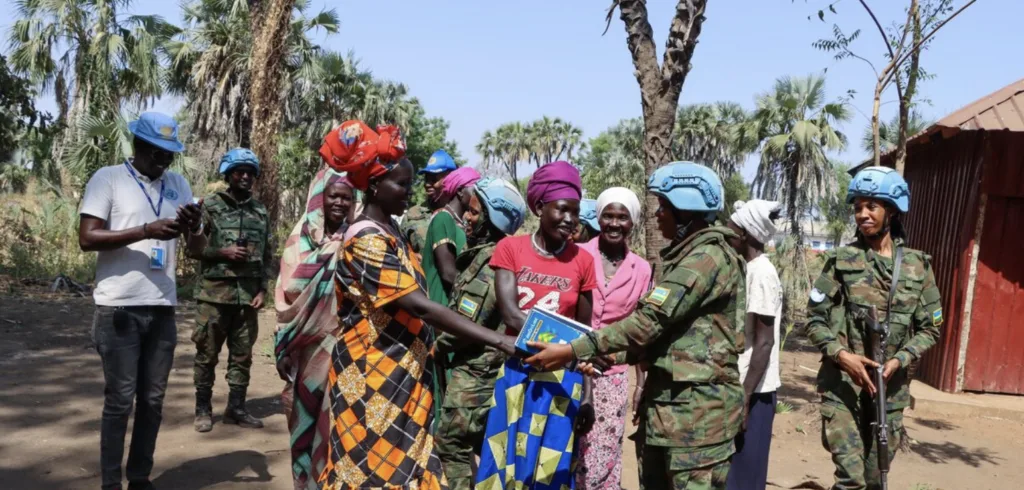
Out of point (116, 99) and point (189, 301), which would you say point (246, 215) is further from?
point (116, 99)

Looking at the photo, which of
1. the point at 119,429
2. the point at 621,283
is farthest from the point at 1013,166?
the point at 119,429

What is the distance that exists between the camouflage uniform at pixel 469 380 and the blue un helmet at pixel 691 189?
934 millimetres

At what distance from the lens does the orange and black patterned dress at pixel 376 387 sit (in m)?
2.67

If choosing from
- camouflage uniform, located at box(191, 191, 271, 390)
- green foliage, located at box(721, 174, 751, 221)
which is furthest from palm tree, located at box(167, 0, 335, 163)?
green foliage, located at box(721, 174, 751, 221)

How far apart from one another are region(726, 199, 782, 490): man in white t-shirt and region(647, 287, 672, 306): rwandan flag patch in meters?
1.06

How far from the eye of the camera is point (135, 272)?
149 inches

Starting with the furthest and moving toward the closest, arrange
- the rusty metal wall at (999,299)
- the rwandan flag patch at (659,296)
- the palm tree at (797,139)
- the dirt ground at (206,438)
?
the palm tree at (797,139) → the rusty metal wall at (999,299) → the dirt ground at (206,438) → the rwandan flag patch at (659,296)

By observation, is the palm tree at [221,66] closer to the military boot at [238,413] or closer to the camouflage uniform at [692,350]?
the military boot at [238,413]

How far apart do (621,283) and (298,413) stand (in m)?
1.67

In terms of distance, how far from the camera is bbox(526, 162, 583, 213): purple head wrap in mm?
3432

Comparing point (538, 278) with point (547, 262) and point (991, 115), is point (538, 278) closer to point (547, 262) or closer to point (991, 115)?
point (547, 262)

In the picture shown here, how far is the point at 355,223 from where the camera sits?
271 centimetres

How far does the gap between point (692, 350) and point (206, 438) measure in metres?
3.78

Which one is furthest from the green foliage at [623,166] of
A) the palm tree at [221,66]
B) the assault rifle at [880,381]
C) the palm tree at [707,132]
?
the assault rifle at [880,381]
